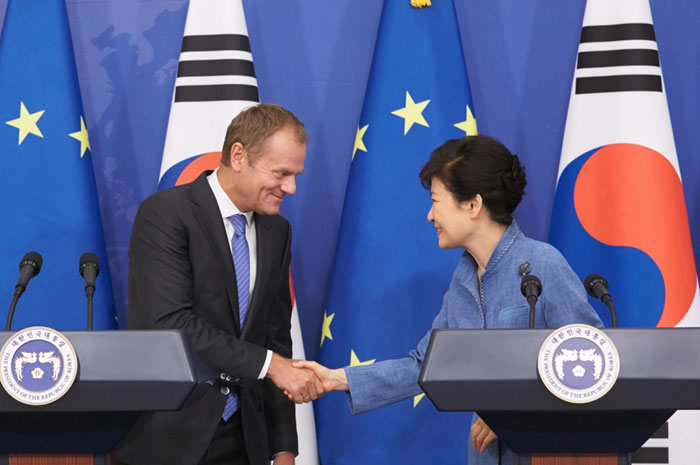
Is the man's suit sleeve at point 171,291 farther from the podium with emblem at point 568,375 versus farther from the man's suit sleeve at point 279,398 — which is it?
the podium with emblem at point 568,375

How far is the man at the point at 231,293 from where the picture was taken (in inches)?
85.8

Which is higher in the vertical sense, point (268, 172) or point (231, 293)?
point (268, 172)

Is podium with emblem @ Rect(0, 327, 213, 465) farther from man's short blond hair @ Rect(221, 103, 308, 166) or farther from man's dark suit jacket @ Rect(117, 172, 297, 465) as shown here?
man's short blond hair @ Rect(221, 103, 308, 166)

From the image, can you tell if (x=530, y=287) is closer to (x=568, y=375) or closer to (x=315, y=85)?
(x=568, y=375)

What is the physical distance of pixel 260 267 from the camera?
233cm

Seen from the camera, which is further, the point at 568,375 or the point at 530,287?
the point at 530,287

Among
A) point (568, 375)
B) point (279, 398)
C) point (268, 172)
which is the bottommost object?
point (568, 375)

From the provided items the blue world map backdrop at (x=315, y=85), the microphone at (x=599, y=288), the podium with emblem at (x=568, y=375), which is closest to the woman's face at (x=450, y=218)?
the microphone at (x=599, y=288)

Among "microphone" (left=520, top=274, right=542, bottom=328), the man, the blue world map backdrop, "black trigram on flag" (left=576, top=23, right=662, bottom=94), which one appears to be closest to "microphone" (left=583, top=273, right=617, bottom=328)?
"microphone" (left=520, top=274, right=542, bottom=328)

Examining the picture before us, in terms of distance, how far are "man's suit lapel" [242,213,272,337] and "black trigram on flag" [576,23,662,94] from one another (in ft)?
4.60

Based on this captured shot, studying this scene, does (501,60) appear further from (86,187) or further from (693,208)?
(86,187)

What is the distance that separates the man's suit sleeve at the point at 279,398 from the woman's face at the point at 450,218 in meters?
0.48

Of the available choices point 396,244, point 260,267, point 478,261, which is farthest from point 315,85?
point 478,261

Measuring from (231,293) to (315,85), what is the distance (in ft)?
5.28
